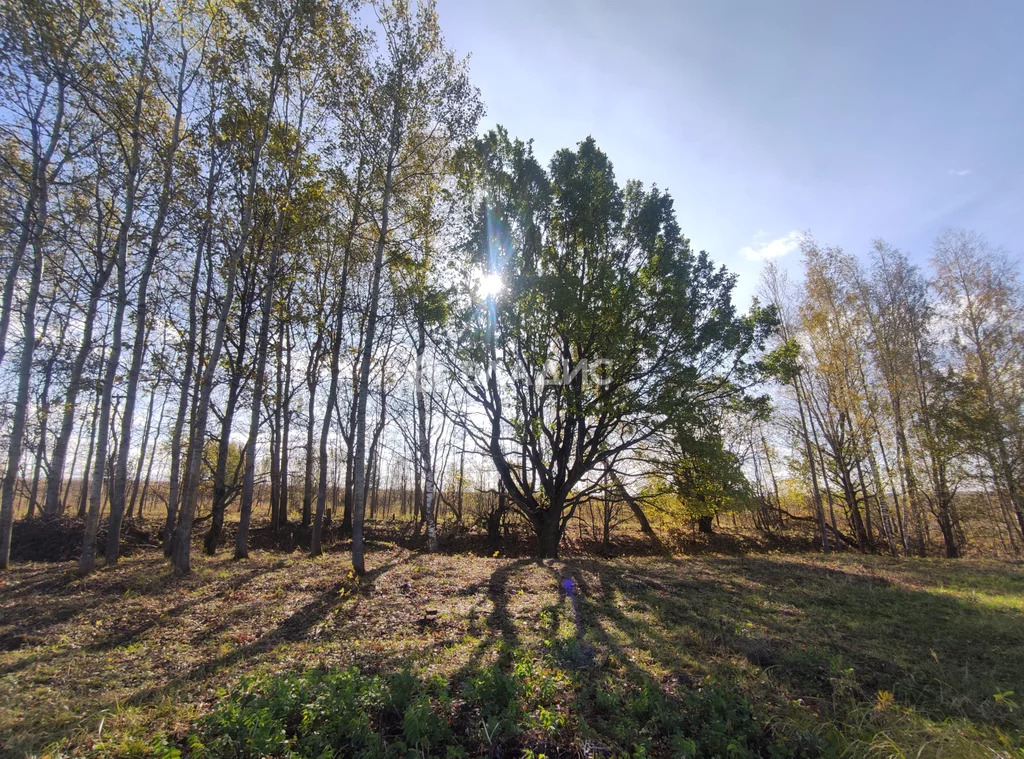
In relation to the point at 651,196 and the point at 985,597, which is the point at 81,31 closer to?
the point at 651,196

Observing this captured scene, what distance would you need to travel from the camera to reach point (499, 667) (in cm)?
392

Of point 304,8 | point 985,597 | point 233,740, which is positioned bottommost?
point 985,597

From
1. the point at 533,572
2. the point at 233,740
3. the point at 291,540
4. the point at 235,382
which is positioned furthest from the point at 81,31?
the point at 291,540

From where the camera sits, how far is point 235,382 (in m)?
10.6

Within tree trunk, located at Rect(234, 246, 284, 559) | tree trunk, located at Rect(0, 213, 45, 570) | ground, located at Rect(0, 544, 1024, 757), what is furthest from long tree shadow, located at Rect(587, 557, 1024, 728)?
tree trunk, located at Rect(0, 213, 45, 570)

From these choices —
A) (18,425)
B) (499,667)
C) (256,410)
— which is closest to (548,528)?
(256,410)

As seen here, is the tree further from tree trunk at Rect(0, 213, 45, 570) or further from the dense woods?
tree trunk at Rect(0, 213, 45, 570)

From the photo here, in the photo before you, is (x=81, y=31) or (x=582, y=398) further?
(x=582, y=398)

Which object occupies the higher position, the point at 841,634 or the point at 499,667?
the point at 499,667

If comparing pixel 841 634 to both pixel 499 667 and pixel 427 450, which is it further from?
pixel 427 450

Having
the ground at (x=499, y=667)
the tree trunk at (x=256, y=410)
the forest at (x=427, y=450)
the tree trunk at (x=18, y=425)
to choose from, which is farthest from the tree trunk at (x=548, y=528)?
the tree trunk at (x=18, y=425)

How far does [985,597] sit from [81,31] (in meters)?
19.4

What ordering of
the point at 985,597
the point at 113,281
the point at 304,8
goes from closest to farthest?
the point at 985,597 → the point at 304,8 → the point at 113,281

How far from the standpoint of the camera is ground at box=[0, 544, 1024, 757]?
2.80 metres
